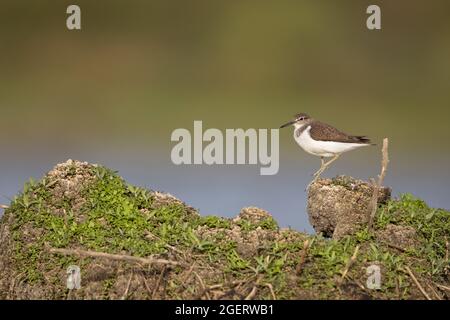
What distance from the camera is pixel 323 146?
8.98 m

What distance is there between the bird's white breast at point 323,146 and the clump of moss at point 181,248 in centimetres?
126

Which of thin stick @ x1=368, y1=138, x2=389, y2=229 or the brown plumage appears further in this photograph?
the brown plumage

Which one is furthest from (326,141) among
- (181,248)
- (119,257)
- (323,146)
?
(119,257)

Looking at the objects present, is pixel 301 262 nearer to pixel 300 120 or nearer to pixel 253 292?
pixel 253 292

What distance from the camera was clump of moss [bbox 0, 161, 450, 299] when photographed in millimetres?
6164

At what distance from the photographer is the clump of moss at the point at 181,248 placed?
616 centimetres

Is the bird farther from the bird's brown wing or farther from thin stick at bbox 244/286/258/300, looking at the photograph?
thin stick at bbox 244/286/258/300

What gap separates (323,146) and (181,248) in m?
2.90

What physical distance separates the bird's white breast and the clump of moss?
1258 millimetres

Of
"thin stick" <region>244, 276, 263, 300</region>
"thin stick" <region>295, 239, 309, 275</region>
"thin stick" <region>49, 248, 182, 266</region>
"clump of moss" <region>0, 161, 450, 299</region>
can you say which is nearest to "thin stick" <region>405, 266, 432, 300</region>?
"clump of moss" <region>0, 161, 450, 299</region>

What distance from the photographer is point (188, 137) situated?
7.90 m

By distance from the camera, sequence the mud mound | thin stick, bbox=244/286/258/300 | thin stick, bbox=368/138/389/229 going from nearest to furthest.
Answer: thin stick, bbox=244/286/258/300, thin stick, bbox=368/138/389/229, the mud mound
